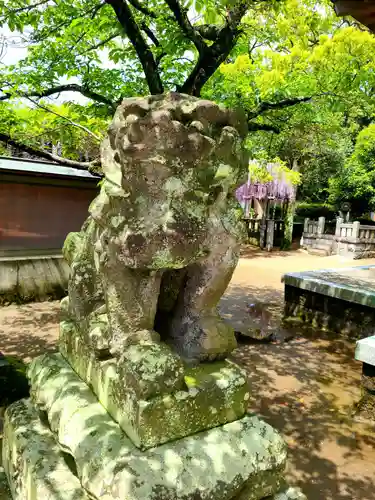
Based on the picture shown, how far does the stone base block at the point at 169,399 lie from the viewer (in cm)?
152

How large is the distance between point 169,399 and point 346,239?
652 inches

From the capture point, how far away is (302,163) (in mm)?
20250

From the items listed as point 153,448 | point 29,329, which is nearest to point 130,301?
point 153,448

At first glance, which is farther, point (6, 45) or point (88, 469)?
point (6, 45)

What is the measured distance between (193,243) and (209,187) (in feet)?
0.84

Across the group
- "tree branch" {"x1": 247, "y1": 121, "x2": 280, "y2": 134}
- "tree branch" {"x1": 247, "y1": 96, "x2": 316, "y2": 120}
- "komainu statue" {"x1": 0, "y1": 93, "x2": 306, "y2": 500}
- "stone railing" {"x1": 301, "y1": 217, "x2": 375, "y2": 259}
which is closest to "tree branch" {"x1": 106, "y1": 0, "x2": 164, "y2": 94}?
"tree branch" {"x1": 247, "y1": 96, "x2": 316, "y2": 120}

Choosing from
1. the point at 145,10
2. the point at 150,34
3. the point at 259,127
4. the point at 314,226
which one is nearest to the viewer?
the point at 145,10

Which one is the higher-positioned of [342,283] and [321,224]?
[321,224]

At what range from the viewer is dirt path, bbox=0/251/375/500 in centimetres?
300

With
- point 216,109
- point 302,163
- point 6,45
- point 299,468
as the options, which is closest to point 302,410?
point 299,468

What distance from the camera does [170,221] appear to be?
153 centimetres

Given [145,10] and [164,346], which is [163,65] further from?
[164,346]

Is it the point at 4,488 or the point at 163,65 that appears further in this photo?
the point at 163,65

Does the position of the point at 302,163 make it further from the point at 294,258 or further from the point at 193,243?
the point at 193,243
